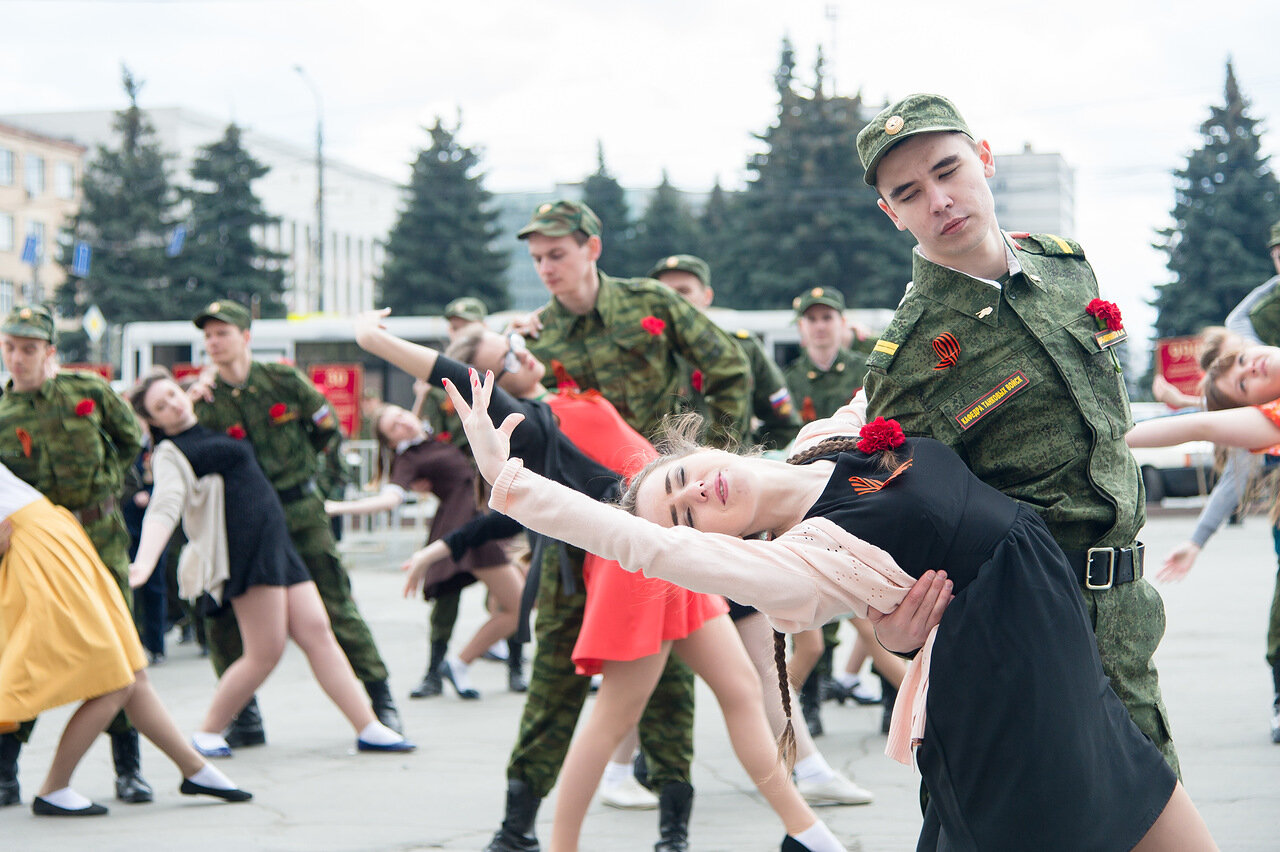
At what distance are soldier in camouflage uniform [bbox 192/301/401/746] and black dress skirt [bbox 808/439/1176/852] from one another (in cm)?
490

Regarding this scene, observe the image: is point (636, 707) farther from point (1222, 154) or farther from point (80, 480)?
point (1222, 154)

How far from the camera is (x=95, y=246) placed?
1815 inches

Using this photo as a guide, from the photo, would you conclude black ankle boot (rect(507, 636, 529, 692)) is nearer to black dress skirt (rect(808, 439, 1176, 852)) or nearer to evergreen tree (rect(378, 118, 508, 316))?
black dress skirt (rect(808, 439, 1176, 852))

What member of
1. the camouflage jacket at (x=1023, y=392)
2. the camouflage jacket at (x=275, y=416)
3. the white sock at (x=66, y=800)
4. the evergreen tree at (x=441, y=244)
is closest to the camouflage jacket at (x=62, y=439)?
the camouflage jacket at (x=275, y=416)

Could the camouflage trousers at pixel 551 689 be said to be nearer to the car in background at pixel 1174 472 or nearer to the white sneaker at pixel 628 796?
the white sneaker at pixel 628 796

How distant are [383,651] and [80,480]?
463 centimetres

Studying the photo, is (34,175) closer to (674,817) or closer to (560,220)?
(560,220)

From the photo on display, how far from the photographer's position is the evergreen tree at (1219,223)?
37.1 meters

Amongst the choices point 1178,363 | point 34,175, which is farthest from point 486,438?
point 34,175

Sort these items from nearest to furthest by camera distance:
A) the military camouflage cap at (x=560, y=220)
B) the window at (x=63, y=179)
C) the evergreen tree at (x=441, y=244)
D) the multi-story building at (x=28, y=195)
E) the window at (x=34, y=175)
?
the military camouflage cap at (x=560, y=220) < the evergreen tree at (x=441, y=244) < the multi-story building at (x=28, y=195) < the window at (x=34, y=175) < the window at (x=63, y=179)

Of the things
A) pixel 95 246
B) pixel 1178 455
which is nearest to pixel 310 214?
pixel 95 246

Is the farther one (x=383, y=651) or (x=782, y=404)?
(x=383, y=651)

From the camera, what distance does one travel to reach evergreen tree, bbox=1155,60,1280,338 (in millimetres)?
37125

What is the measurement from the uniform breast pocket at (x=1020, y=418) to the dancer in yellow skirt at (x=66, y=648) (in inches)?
151
